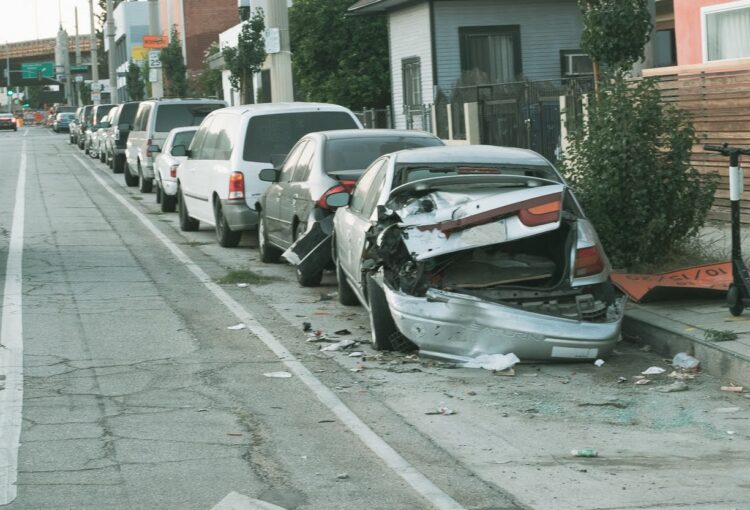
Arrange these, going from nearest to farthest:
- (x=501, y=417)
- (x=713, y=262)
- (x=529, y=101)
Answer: (x=501, y=417)
(x=713, y=262)
(x=529, y=101)

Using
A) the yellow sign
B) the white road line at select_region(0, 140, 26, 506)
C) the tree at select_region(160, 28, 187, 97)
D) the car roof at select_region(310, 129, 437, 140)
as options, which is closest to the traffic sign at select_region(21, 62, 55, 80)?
the yellow sign

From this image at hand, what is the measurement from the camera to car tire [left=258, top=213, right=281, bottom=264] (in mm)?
15180

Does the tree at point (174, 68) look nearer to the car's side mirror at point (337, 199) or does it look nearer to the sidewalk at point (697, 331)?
the car's side mirror at point (337, 199)

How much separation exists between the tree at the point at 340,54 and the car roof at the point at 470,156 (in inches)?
1029

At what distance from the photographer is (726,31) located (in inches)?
734

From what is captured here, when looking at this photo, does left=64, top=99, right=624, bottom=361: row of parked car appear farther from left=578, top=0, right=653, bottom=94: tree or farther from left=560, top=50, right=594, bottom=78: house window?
left=560, top=50, right=594, bottom=78: house window

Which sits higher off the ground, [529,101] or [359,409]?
[529,101]

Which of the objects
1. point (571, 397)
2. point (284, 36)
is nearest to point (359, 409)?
point (571, 397)

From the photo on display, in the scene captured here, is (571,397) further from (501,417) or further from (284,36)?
(284,36)

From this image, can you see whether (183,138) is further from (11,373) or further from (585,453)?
(585,453)

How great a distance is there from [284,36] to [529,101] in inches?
328

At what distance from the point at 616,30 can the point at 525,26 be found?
1656cm

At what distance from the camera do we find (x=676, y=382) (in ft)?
28.5

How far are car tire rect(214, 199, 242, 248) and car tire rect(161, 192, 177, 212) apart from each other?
575 centimetres
